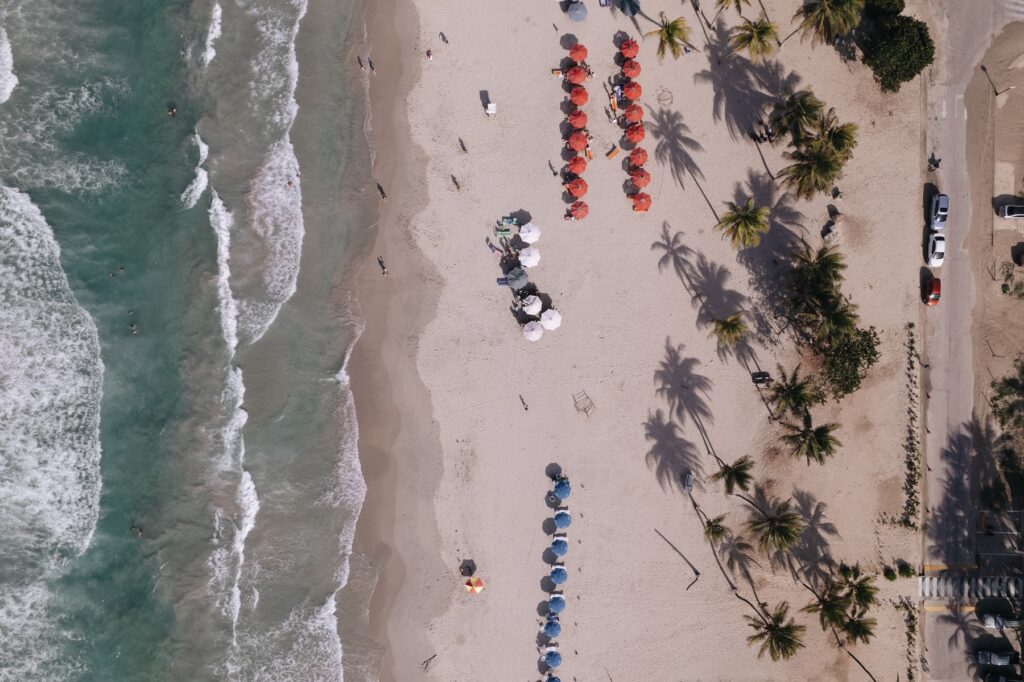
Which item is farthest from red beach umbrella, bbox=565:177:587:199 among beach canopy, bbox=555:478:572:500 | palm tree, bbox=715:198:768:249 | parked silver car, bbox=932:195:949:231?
parked silver car, bbox=932:195:949:231

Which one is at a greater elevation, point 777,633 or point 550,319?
point 550,319

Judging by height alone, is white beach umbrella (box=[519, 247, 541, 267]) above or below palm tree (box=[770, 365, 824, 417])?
above

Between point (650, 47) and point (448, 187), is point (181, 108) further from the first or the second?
point (650, 47)

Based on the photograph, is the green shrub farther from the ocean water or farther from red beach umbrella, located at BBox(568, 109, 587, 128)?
the ocean water

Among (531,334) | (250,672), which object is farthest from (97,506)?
(531,334)

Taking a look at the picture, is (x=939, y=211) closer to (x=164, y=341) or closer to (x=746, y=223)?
(x=746, y=223)

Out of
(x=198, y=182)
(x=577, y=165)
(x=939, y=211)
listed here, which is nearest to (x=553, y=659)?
(x=577, y=165)
